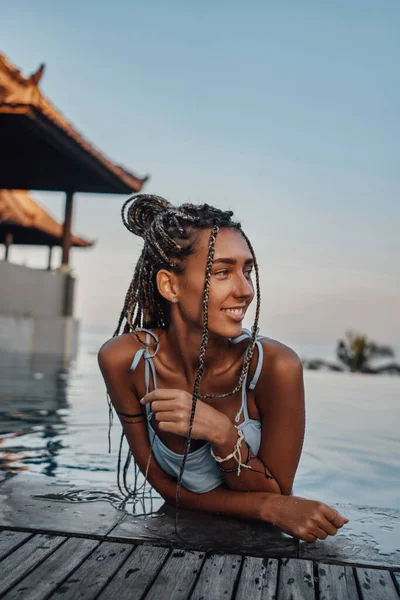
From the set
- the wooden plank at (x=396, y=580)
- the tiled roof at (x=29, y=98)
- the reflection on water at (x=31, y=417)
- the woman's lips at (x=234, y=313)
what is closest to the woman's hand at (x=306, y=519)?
the wooden plank at (x=396, y=580)

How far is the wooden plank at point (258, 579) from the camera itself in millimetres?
1551

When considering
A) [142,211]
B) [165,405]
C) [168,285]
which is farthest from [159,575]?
[142,211]

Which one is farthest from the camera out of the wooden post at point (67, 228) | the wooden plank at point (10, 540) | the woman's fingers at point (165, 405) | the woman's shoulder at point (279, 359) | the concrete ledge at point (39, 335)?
the wooden post at point (67, 228)

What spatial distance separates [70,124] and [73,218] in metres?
3.27

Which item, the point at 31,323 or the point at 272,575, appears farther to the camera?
the point at 31,323

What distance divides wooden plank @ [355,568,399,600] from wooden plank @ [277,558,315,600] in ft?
0.39

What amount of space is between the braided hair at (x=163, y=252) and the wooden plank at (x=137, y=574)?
0.20 metres

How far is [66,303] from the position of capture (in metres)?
14.0

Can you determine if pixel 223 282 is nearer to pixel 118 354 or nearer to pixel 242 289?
pixel 242 289

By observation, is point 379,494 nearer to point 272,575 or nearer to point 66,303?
point 272,575

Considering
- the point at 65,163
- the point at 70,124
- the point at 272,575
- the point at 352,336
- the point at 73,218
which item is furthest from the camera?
the point at 352,336

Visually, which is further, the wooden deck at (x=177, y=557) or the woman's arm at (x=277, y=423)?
the woman's arm at (x=277, y=423)

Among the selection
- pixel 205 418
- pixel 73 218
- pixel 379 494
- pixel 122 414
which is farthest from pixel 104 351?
pixel 73 218

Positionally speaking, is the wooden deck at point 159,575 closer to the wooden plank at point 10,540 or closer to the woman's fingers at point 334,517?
the wooden plank at point 10,540
